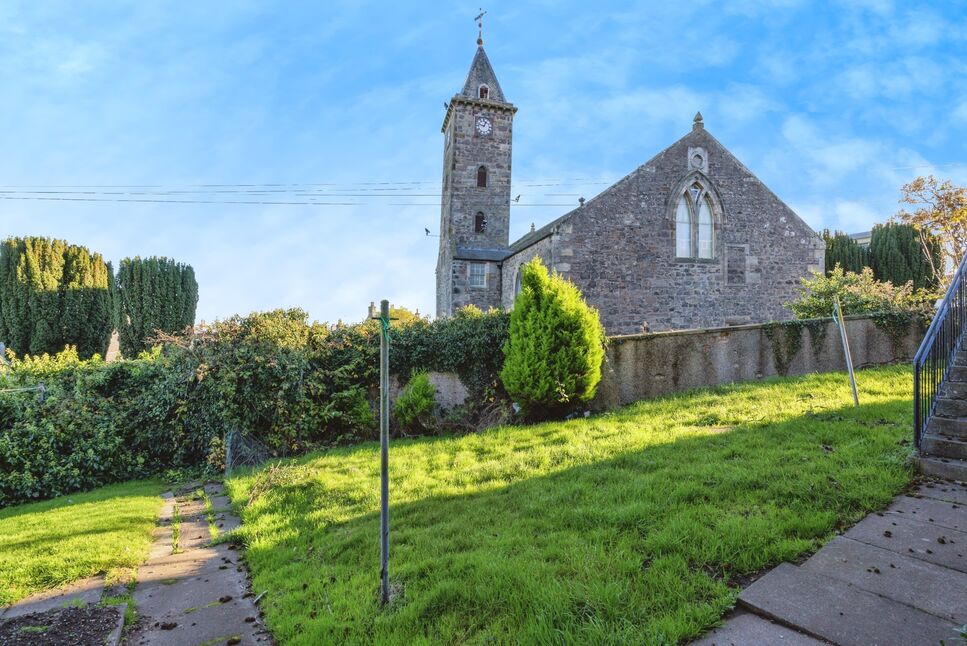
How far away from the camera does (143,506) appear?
22.8 feet

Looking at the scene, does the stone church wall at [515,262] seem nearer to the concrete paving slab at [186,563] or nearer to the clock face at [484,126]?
the clock face at [484,126]

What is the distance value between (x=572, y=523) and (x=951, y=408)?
471 centimetres

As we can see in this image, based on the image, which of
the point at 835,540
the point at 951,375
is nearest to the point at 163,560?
the point at 835,540

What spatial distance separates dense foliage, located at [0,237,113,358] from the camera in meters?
23.9

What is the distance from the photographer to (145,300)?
2670 cm

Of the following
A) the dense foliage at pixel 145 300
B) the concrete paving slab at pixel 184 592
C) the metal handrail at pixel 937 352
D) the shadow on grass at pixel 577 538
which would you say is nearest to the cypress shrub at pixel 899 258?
the metal handrail at pixel 937 352

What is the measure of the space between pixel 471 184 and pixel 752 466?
23.7 metres

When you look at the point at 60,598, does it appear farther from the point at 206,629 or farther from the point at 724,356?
the point at 724,356

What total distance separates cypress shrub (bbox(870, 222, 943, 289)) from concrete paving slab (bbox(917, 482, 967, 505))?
3260cm

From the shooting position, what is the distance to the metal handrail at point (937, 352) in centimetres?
547

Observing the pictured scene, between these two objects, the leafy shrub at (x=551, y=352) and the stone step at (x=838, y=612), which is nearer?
the stone step at (x=838, y=612)

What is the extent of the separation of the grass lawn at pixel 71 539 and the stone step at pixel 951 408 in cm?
Result: 852

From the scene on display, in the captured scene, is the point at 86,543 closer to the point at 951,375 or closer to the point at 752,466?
the point at 752,466

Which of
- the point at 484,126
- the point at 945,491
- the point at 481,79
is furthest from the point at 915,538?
the point at 481,79
